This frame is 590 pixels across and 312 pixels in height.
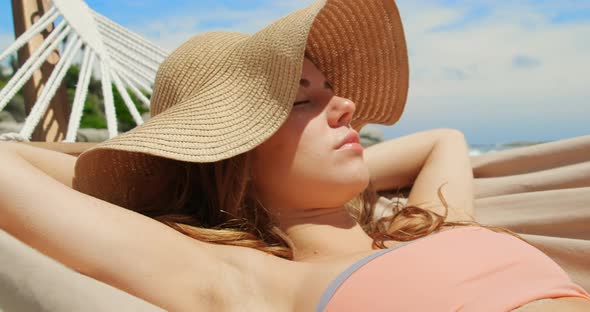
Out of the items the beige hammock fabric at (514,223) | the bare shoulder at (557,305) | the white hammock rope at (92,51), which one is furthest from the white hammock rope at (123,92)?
the bare shoulder at (557,305)

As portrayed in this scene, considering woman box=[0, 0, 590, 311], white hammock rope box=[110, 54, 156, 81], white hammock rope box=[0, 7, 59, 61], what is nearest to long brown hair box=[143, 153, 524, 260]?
woman box=[0, 0, 590, 311]

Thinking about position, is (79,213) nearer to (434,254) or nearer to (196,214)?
(196,214)

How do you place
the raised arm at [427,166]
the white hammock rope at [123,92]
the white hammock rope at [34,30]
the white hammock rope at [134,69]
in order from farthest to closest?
the white hammock rope at [134,69] → the white hammock rope at [34,30] → the white hammock rope at [123,92] → the raised arm at [427,166]

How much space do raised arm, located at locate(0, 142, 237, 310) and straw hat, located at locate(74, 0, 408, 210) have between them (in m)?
0.16

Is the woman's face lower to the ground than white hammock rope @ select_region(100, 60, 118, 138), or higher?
higher

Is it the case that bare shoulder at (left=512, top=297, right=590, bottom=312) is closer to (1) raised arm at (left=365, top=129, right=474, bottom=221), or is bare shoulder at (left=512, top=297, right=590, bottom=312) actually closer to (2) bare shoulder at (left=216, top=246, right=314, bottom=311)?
(2) bare shoulder at (left=216, top=246, right=314, bottom=311)

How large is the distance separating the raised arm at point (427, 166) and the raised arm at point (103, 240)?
685 mm

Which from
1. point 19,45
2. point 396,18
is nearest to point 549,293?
point 396,18

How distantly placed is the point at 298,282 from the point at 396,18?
28.2 inches

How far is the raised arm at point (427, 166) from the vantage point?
157 centimetres

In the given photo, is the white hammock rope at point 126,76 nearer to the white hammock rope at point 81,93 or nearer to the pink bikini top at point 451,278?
the white hammock rope at point 81,93

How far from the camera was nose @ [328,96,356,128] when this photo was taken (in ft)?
4.13

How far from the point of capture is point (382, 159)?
1.80m

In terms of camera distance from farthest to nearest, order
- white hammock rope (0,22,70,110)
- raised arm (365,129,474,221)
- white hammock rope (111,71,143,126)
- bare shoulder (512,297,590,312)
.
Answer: white hammock rope (111,71,143,126) < white hammock rope (0,22,70,110) < raised arm (365,129,474,221) < bare shoulder (512,297,590,312)
